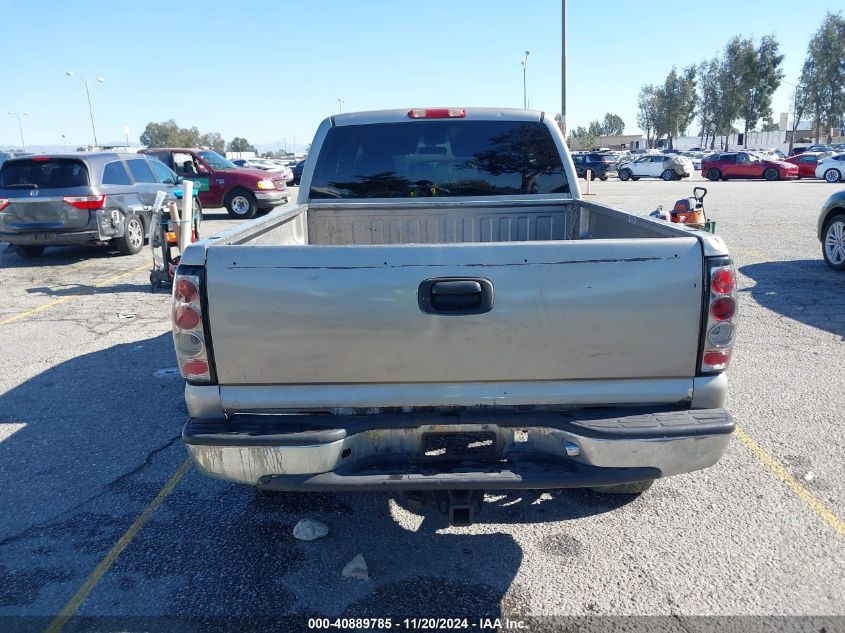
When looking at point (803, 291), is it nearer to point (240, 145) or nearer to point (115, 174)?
point (115, 174)

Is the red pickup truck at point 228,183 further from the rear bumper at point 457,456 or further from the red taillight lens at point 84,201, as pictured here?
the rear bumper at point 457,456

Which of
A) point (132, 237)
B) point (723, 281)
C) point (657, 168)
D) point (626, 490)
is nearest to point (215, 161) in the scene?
point (132, 237)

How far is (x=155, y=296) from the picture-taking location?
28.0ft

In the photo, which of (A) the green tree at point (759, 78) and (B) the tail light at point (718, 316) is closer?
(B) the tail light at point (718, 316)

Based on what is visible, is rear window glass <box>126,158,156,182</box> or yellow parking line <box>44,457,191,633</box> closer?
yellow parking line <box>44,457,191,633</box>

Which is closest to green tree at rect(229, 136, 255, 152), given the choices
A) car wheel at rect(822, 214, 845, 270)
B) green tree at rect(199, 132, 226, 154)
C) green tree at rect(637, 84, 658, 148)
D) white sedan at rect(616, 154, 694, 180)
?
green tree at rect(199, 132, 226, 154)

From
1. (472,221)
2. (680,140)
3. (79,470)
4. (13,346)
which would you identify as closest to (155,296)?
(13,346)

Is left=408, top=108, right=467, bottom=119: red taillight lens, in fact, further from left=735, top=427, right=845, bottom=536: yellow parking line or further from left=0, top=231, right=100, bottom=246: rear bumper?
left=0, top=231, right=100, bottom=246: rear bumper

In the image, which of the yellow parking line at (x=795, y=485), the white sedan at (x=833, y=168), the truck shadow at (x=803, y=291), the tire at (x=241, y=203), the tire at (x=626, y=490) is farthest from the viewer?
the white sedan at (x=833, y=168)

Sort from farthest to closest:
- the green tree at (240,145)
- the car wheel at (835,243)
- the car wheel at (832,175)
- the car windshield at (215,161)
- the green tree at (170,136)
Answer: the green tree at (240,145), the green tree at (170,136), the car wheel at (832,175), the car windshield at (215,161), the car wheel at (835,243)

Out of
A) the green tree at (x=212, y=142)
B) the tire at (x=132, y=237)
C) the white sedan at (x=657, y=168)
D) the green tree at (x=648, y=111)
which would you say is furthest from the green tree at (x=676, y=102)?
the tire at (x=132, y=237)

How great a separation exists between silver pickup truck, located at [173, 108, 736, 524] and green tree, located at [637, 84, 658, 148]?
9014 centimetres

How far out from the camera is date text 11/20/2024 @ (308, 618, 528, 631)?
263 cm

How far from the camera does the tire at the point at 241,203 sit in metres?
16.5
